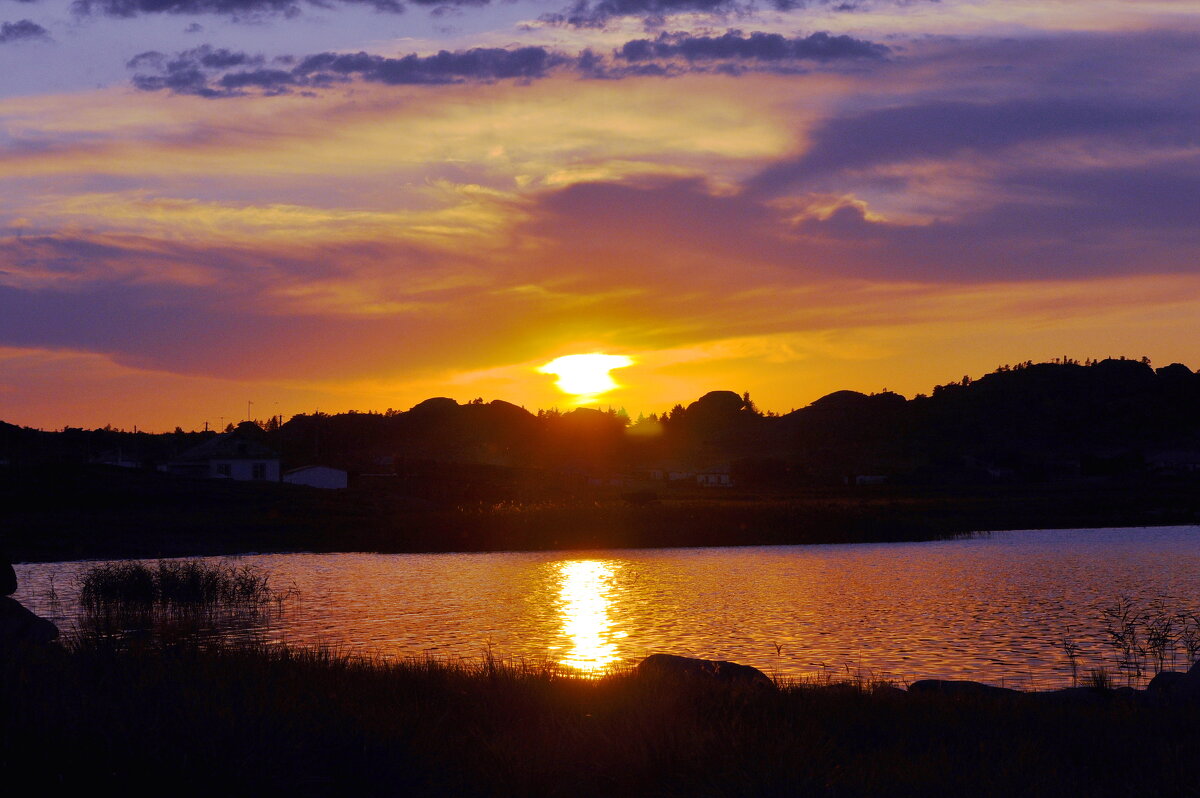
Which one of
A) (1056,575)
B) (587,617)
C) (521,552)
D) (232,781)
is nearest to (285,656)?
(232,781)

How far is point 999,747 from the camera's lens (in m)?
10.9

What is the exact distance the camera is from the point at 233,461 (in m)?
118

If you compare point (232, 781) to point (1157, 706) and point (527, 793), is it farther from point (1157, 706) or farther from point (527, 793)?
point (1157, 706)

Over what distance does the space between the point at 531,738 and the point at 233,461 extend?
114 meters

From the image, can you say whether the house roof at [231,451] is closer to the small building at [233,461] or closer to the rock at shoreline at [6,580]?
the small building at [233,461]

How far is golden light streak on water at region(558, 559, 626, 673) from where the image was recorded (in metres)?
23.9

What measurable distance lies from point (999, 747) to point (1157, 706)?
16.0ft

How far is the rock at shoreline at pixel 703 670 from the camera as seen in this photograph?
14617mm

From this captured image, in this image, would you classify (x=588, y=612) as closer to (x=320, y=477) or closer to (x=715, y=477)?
(x=320, y=477)

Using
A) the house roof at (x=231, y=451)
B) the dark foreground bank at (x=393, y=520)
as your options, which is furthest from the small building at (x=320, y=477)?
the dark foreground bank at (x=393, y=520)

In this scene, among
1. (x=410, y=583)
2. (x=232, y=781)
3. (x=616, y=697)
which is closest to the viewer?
(x=232, y=781)

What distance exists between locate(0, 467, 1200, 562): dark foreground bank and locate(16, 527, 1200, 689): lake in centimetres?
451

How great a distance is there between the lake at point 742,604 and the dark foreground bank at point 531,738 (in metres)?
8.04

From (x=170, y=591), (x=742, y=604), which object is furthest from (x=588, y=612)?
(x=170, y=591)
